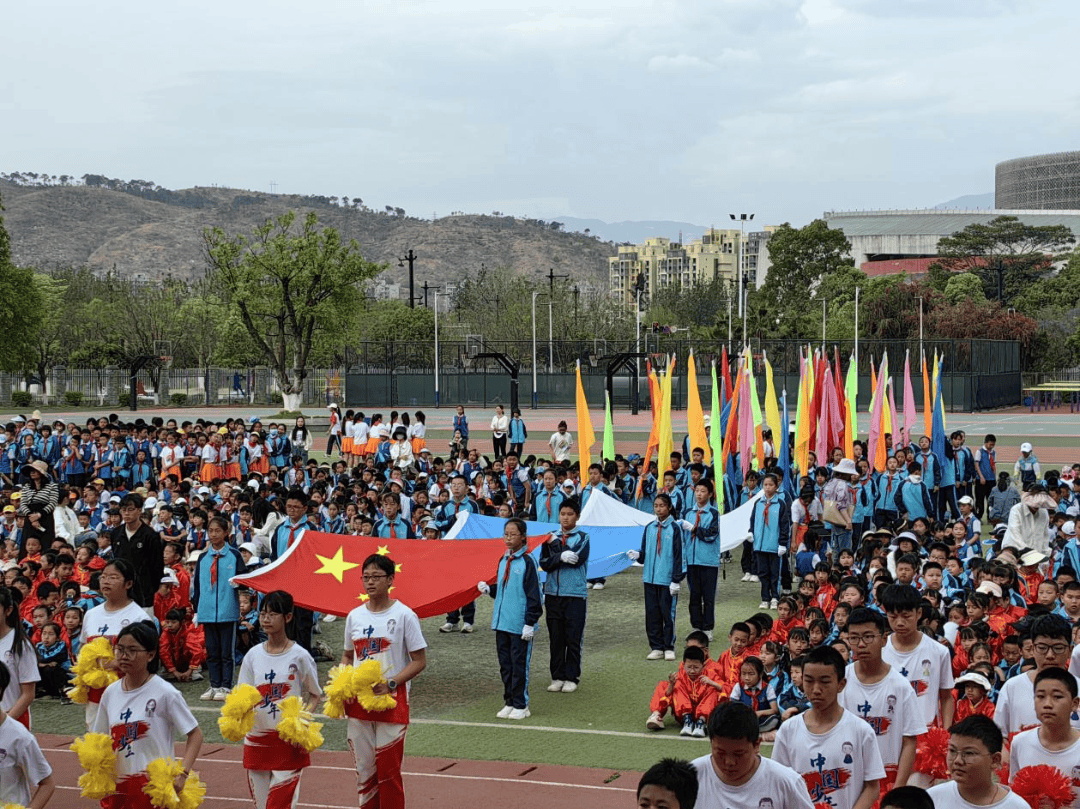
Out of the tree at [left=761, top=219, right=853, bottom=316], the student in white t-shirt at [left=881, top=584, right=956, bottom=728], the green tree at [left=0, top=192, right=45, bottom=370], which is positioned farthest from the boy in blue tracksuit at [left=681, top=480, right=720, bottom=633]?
the tree at [left=761, top=219, right=853, bottom=316]

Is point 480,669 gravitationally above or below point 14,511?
below

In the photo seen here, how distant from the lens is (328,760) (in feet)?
32.1

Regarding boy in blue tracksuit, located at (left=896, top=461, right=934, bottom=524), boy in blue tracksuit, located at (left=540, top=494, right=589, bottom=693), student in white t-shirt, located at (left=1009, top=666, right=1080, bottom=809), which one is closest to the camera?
student in white t-shirt, located at (left=1009, top=666, right=1080, bottom=809)

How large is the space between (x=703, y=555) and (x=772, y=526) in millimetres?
1835

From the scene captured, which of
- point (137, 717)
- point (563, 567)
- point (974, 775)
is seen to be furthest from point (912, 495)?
point (137, 717)

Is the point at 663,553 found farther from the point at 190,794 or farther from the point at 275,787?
the point at 190,794

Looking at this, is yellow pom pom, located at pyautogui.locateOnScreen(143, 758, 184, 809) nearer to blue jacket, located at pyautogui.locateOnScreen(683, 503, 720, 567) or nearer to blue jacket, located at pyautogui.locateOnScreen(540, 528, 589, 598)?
blue jacket, located at pyautogui.locateOnScreen(540, 528, 589, 598)

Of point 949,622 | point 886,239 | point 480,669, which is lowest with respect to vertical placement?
point 480,669

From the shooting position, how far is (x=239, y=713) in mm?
6863

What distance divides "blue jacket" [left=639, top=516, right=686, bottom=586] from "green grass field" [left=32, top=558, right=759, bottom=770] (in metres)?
0.86

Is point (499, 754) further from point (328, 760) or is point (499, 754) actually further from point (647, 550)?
point (647, 550)

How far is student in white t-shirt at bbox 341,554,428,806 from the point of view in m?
7.48

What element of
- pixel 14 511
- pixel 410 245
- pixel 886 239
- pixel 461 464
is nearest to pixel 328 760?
pixel 14 511

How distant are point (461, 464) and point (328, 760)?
11.3 meters
